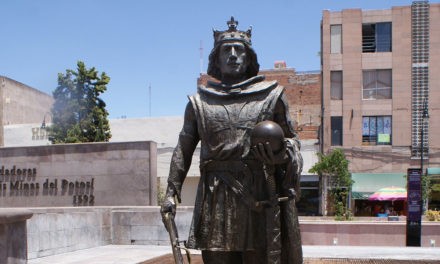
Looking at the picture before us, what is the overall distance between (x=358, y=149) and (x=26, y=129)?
20.5 meters

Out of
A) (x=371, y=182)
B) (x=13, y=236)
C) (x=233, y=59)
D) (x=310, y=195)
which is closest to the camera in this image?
(x=233, y=59)

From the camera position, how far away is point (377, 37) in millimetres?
33781

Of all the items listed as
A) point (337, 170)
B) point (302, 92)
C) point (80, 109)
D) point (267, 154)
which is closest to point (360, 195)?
point (337, 170)

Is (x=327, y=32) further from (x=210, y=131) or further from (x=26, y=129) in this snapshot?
(x=210, y=131)

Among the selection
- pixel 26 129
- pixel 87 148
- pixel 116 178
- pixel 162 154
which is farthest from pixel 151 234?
pixel 26 129

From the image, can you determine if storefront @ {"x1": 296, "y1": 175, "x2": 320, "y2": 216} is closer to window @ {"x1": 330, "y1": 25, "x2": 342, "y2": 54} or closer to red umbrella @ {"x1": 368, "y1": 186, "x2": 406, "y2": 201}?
red umbrella @ {"x1": 368, "y1": 186, "x2": 406, "y2": 201}

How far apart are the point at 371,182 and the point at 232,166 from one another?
98.2 feet

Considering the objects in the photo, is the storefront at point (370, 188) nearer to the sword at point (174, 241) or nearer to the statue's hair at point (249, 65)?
the statue's hair at point (249, 65)

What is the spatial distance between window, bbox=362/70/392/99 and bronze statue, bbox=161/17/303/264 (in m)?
30.7

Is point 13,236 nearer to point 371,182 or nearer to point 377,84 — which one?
point 371,182

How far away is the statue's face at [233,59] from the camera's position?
417 cm

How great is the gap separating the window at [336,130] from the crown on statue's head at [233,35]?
30.4 meters

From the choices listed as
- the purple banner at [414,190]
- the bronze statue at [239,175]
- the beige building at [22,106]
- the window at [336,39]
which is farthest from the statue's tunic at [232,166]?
the beige building at [22,106]

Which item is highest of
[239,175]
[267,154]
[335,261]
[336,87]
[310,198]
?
[336,87]
